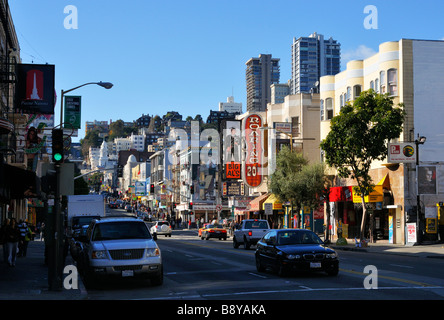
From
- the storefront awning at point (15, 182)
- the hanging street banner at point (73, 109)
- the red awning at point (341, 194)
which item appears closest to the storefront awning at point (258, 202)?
the red awning at point (341, 194)

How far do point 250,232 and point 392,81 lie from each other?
15368 millimetres

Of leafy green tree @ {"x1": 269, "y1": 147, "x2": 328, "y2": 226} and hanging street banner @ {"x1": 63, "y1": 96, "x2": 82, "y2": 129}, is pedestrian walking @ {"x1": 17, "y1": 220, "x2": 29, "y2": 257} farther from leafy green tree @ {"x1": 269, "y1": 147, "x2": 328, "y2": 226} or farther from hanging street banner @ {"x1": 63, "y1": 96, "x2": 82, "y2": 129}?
leafy green tree @ {"x1": 269, "y1": 147, "x2": 328, "y2": 226}

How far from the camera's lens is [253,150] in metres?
65.3

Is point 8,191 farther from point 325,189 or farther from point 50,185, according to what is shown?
point 325,189

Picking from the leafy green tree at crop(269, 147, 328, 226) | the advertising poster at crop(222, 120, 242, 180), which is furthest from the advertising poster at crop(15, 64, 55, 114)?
the advertising poster at crop(222, 120, 242, 180)

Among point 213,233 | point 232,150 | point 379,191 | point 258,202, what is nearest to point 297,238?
point 379,191

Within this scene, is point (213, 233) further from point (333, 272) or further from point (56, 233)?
point (56, 233)

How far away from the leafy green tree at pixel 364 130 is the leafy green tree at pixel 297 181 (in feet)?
22.9

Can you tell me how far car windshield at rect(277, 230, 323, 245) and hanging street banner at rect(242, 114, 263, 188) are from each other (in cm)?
4479

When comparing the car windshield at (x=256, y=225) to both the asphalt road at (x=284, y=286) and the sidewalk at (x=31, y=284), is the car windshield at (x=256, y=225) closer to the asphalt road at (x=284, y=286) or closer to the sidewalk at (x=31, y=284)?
the sidewalk at (x=31, y=284)

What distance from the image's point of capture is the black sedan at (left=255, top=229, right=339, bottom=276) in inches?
728
